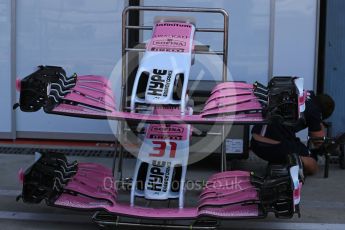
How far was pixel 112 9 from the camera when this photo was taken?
314 inches

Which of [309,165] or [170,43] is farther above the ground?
[170,43]

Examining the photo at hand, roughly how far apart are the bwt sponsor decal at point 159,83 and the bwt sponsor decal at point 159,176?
1.85ft

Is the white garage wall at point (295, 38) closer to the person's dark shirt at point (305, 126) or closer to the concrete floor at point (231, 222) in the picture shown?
the person's dark shirt at point (305, 126)

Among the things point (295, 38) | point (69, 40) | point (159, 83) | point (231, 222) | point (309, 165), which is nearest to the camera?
point (159, 83)

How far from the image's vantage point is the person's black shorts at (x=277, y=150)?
679 cm

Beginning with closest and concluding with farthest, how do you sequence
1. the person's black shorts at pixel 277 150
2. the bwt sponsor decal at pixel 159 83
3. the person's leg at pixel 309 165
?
the bwt sponsor decal at pixel 159 83
the person's black shorts at pixel 277 150
the person's leg at pixel 309 165

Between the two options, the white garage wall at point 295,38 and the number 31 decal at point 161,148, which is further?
the white garage wall at point 295,38

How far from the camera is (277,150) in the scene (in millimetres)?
6809

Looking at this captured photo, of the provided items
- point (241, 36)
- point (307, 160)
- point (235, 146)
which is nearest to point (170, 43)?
point (235, 146)

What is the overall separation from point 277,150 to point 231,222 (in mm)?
1516

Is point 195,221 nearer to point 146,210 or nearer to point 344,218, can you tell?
point 146,210

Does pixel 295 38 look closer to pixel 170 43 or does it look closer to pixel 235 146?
pixel 235 146

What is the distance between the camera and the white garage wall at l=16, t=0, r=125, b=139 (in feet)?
26.3

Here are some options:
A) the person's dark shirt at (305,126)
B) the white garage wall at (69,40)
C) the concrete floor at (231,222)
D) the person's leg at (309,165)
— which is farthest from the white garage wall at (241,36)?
the concrete floor at (231,222)
